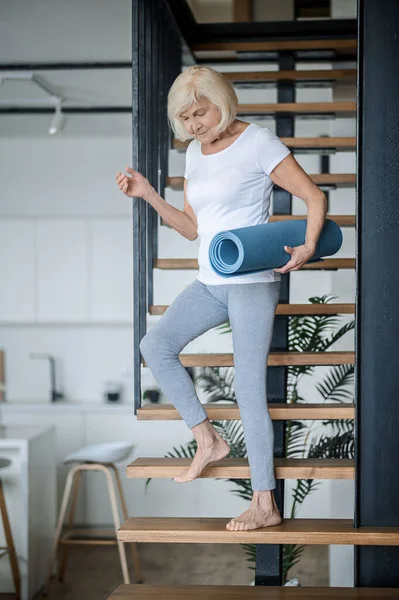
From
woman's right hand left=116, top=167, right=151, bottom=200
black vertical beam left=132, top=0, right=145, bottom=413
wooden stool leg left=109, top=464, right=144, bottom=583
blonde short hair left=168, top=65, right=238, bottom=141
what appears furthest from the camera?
wooden stool leg left=109, top=464, right=144, bottom=583

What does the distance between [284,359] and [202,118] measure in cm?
85

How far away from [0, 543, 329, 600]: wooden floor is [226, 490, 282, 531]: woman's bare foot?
1.67 metres

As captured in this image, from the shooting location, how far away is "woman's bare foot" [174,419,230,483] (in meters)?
2.49

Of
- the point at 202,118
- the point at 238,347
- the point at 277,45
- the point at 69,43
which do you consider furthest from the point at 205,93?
the point at 69,43

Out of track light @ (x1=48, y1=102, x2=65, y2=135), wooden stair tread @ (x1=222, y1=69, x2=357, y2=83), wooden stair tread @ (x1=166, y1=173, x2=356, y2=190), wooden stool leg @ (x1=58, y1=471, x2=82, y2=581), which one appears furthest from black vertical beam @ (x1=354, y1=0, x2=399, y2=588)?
track light @ (x1=48, y1=102, x2=65, y2=135)

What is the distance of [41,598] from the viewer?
3.98 m

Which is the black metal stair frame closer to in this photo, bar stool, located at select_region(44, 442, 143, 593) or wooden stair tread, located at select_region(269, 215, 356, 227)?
wooden stair tread, located at select_region(269, 215, 356, 227)

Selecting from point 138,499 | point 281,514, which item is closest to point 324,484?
point 138,499

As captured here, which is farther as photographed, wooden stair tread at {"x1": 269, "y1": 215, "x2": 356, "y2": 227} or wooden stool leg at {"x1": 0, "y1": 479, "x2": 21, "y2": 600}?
wooden stool leg at {"x1": 0, "y1": 479, "x2": 21, "y2": 600}

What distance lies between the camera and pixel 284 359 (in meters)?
2.80

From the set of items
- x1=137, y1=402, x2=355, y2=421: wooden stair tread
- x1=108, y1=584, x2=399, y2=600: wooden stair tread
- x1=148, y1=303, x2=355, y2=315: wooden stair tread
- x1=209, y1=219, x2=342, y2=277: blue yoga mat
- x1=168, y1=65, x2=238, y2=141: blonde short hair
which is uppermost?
x1=168, y1=65, x2=238, y2=141: blonde short hair

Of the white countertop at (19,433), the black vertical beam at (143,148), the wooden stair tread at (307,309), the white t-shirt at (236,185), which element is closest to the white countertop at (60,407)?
the white countertop at (19,433)

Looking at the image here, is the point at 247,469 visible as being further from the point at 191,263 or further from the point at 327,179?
the point at 327,179

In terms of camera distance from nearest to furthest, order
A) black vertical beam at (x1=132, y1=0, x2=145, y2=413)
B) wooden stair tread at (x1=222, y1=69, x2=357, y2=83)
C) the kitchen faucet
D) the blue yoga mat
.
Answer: the blue yoga mat
black vertical beam at (x1=132, y1=0, x2=145, y2=413)
wooden stair tread at (x1=222, y1=69, x2=357, y2=83)
the kitchen faucet
